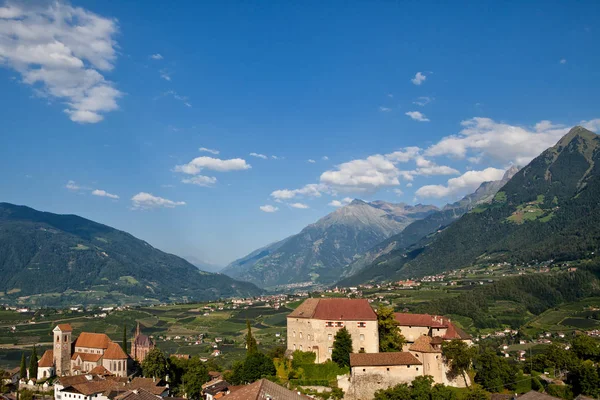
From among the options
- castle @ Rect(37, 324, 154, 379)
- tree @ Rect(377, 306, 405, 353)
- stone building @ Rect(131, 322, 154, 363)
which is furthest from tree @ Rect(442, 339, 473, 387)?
stone building @ Rect(131, 322, 154, 363)

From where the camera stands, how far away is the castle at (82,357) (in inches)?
3211

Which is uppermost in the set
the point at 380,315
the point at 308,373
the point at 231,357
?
the point at 380,315

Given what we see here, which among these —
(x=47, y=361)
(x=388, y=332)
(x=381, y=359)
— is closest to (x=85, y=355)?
(x=47, y=361)

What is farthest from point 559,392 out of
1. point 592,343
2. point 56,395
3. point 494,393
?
point 56,395

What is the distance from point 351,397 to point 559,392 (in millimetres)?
26163

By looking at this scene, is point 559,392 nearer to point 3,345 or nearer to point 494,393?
point 494,393

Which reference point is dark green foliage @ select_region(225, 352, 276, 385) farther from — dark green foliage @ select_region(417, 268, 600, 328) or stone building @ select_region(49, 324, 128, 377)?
dark green foliage @ select_region(417, 268, 600, 328)

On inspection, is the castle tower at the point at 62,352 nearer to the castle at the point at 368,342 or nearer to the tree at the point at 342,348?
the castle at the point at 368,342

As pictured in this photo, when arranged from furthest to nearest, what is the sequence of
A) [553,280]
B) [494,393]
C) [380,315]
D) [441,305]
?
[553,280], [441,305], [380,315], [494,393]

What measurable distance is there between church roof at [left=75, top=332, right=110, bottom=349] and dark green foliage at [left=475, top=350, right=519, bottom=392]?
58.6 meters

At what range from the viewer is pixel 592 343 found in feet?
235

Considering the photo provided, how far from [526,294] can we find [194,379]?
13770 centimetres

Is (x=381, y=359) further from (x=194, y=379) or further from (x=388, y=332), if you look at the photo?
(x=194, y=379)

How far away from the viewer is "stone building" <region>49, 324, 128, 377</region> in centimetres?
8175
